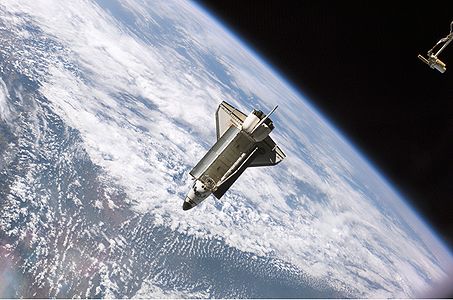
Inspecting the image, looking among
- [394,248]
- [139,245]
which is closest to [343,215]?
[394,248]

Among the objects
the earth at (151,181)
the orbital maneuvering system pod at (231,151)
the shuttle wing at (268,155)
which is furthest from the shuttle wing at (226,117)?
the earth at (151,181)

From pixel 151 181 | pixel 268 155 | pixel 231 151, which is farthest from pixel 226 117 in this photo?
pixel 151 181

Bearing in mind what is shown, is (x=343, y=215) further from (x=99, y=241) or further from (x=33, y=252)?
(x=33, y=252)

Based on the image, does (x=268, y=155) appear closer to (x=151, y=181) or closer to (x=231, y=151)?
(x=231, y=151)

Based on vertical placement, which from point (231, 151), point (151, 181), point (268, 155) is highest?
point (268, 155)

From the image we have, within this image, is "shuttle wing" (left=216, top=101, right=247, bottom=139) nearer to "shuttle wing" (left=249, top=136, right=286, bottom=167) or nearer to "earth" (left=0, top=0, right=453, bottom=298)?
"shuttle wing" (left=249, top=136, right=286, bottom=167)

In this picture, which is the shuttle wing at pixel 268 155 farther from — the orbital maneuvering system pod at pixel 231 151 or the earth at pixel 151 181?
the earth at pixel 151 181
